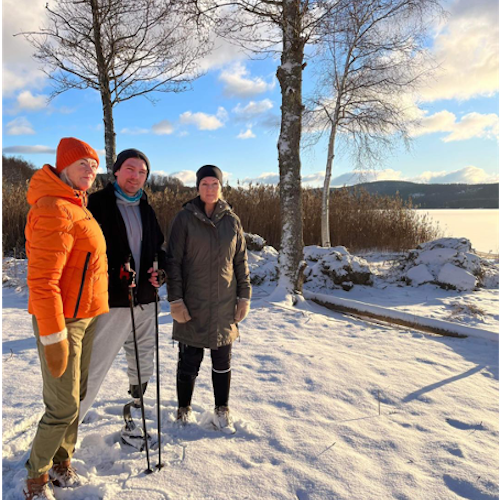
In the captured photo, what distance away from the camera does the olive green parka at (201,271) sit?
2.36 m

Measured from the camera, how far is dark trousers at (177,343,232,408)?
2.44 metres

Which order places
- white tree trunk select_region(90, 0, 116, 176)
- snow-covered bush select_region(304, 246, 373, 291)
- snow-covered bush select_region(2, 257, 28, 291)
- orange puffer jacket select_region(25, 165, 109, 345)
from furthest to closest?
snow-covered bush select_region(304, 246, 373, 291) → white tree trunk select_region(90, 0, 116, 176) → snow-covered bush select_region(2, 257, 28, 291) → orange puffer jacket select_region(25, 165, 109, 345)

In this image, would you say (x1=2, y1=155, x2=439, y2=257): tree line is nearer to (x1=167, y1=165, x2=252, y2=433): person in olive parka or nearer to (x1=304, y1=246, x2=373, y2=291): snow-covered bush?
(x1=304, y1=246, x2=373, y2=291): snow-covered bush

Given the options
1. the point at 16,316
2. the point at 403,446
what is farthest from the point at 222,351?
the point at 16,316

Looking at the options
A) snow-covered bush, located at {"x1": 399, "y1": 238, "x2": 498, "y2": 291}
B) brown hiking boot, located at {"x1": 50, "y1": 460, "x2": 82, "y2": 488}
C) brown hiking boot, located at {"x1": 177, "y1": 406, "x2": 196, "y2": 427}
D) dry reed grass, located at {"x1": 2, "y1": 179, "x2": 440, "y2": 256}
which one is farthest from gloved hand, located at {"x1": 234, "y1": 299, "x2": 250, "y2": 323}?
dry reed grass, located at {"x1": 2, "y1": 179, "x2": 440, "y2": 256}

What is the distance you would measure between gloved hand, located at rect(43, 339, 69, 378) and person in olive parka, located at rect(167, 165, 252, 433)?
79 cm

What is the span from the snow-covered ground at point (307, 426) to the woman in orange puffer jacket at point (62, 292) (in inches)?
11.2

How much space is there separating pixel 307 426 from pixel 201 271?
135 cm

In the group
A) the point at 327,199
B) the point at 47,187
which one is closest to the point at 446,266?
the point at 327,199

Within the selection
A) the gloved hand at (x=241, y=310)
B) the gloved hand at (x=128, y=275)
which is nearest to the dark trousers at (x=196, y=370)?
the gloved hand at (x=241, y=310)

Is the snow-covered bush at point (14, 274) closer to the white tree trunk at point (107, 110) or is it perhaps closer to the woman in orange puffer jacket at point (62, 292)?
the white tree trunk at point (107, 110)

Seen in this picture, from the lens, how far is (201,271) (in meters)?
2.38

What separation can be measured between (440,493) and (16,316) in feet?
17.1

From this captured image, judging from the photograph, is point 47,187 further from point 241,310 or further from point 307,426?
point 307,426
